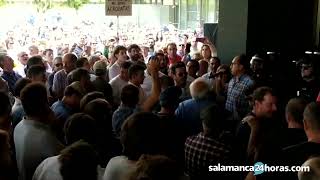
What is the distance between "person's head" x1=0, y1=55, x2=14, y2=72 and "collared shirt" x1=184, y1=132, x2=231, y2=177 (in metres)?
4.68

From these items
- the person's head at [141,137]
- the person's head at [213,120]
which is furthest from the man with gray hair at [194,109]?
the person's head at [141,137]

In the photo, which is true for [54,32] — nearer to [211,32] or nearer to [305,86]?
[211,32]

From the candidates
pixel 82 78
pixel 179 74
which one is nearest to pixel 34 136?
pixel 82 78

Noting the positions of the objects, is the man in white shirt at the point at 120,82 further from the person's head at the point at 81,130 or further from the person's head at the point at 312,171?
the person's head at the point at 312,171

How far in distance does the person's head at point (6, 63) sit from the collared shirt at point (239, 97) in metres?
3.54

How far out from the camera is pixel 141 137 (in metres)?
3.44

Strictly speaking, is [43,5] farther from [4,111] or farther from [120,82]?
[4,111]

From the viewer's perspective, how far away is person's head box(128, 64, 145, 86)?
6902 millimetres

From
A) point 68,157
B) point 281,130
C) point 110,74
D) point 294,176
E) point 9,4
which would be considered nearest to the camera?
point 68,157

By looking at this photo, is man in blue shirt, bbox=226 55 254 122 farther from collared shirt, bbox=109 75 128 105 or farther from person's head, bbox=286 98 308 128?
person's head, bbox=286 98 308 128

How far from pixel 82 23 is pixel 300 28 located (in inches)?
423

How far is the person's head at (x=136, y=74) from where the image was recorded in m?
6.90

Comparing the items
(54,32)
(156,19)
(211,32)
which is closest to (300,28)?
(211,32)

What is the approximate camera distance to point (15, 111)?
553cm
